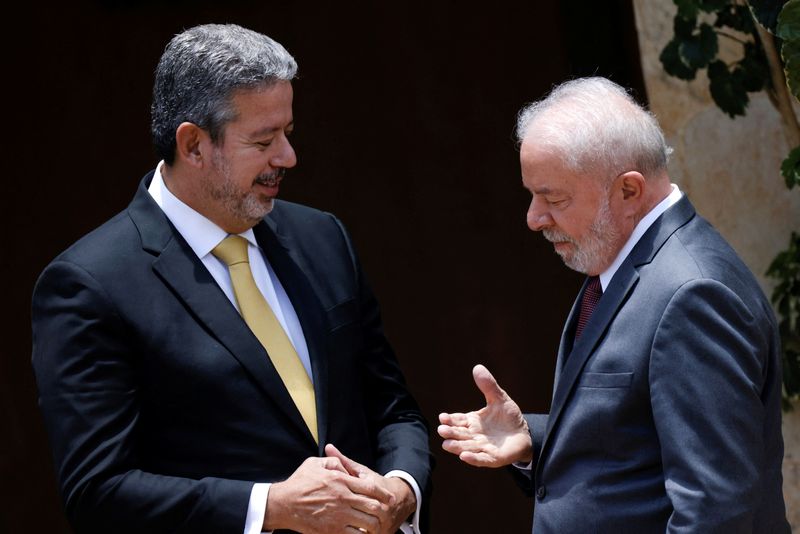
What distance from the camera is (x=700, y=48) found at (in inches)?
176

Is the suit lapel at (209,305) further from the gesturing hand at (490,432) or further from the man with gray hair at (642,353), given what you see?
the man with gray hair at (642,353)

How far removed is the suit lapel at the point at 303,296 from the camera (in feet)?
10.5

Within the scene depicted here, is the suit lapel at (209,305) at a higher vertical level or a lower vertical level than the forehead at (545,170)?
lower

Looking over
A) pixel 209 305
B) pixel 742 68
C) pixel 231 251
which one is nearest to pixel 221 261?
pixel 231 251

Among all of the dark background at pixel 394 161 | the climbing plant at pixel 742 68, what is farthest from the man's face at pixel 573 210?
the dark background at pixel 394 161

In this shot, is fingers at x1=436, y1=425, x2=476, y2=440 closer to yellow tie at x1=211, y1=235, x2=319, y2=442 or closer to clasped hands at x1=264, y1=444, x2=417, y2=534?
clasped hands at x1=264, y1=444, x2=417, y2=534

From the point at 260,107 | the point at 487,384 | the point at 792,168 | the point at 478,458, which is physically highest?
the point at 260,107

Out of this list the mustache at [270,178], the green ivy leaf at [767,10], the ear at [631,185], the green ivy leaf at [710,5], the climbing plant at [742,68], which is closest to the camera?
the ear at [631,185]

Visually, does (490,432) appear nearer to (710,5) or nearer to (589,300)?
(589,300)

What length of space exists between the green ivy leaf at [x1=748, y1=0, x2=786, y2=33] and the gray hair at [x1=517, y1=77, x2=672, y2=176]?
1.23 metres

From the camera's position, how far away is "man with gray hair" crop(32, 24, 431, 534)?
298cm

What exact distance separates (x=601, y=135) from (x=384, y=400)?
37.1 inches

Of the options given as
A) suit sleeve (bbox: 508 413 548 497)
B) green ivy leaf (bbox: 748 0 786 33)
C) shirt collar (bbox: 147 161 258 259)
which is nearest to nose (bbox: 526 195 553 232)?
suit sleeve (bbox: 508 413 548 497)

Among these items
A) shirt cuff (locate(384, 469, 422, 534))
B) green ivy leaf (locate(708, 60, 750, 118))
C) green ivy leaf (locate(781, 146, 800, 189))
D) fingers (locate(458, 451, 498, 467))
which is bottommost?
shirt cuff (locate(384, 469, 422, 534))
